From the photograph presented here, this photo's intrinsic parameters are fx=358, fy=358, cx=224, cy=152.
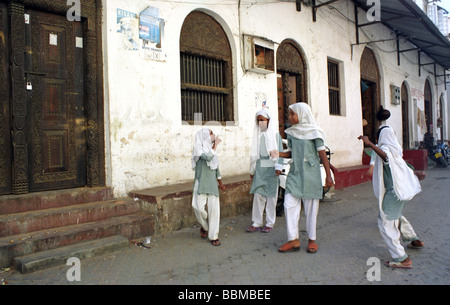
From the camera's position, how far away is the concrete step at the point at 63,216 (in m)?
3.80

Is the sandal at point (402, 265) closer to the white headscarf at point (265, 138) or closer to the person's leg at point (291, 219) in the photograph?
the person's leg at point (291, 219)

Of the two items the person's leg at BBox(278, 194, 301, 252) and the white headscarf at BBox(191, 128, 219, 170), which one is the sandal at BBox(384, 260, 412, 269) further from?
the white headscarf at BBox(191, 128, 219, 170)

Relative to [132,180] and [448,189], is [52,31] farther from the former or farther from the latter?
[448,189]

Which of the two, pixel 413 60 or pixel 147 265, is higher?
pixel 413 60

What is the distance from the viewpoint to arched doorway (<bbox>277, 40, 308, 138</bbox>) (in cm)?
845

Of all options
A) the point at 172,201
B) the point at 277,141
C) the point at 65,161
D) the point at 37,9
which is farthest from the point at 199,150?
the point at 37,9

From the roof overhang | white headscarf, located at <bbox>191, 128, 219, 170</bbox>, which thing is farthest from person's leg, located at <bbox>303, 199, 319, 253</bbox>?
the roof overhang

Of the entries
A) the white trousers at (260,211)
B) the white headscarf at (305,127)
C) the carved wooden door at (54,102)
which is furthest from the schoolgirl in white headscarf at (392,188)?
the carved wooden door at (54,102)

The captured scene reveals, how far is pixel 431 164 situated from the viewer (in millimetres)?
15406

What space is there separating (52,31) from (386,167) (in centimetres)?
445

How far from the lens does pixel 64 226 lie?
4172mm

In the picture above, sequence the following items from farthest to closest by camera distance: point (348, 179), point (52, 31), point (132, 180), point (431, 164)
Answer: point (431, 164) → point (348, 179) → point (132, 180) → point (52, 31)

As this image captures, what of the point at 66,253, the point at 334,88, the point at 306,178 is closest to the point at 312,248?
the point at 306,178

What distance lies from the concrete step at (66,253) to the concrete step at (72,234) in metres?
0.07
